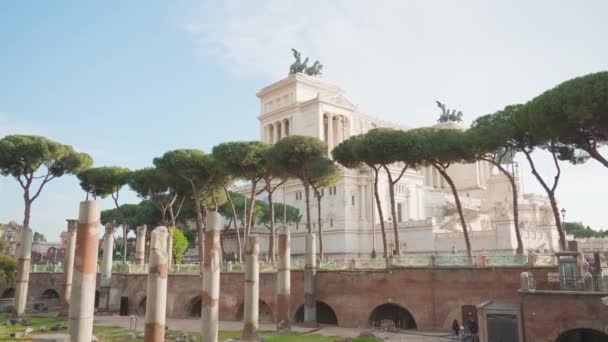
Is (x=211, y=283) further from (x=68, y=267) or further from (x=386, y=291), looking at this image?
(x=68, y=267)

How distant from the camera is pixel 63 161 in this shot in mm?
45906

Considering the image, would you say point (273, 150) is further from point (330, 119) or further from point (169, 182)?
point (330, 119)

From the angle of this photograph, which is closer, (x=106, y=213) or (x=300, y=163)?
(x=300, y=163)

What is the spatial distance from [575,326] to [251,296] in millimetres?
13055

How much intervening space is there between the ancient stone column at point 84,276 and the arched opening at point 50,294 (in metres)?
30.9

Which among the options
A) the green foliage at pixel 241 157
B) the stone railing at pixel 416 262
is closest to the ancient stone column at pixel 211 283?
the stone railing at pixel 416 262

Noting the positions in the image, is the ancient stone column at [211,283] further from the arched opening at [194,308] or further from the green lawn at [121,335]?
the arched opening at [194,308]

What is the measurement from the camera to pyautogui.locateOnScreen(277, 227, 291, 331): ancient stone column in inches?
1008

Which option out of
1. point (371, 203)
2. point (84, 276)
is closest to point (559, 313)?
point (84, 276)

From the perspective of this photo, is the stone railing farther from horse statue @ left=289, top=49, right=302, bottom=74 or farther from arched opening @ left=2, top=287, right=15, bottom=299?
horse statue @ left=289, top=49, right=302, bottom=74

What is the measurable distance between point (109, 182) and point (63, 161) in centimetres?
436

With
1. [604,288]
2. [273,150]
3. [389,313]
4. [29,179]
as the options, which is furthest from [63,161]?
[604,288]

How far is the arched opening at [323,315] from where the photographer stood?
101 feet

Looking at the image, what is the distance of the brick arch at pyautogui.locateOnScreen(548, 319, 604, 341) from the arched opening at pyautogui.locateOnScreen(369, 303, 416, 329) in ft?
29.6
